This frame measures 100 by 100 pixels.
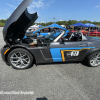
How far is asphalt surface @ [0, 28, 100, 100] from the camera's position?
176 centimetres

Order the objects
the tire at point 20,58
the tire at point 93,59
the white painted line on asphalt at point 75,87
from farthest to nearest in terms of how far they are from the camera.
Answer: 1. the tire at point 93,59
2. the tire at point 20,58
3. the white painted line on asphalt at point 75,87

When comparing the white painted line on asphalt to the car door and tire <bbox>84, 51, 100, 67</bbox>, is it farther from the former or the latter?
tire <bbox>84, 51, 100, 67</bbox>

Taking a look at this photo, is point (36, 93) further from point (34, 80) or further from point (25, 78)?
point (25, 78)

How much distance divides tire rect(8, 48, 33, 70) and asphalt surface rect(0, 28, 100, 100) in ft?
0.58

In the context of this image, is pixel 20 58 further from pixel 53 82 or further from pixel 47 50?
pixel 53 82

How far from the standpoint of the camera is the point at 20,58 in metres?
2.71

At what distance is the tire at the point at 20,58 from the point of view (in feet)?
8.45

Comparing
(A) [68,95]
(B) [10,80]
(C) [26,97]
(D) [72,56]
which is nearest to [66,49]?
(D) [72,56]

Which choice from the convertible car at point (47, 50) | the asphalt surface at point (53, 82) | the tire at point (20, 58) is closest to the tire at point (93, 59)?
the convertible car at point (47, 50)

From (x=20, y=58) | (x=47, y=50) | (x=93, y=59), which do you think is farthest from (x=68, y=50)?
(x=20, y=58)

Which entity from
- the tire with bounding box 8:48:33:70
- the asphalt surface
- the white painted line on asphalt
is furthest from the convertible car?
the white painted line on asphalt

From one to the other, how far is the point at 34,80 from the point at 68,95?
38.9 inches

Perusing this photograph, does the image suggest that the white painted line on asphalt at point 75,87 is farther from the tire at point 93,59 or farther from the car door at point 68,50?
the tire at point 93,59

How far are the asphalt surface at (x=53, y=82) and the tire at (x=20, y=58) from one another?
0.18 meters
